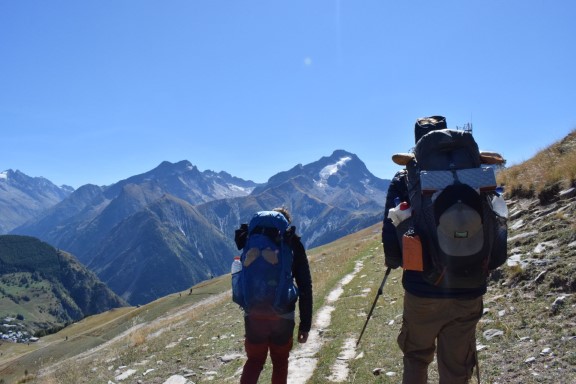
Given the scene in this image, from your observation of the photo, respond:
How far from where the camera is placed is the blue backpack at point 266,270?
6.29m

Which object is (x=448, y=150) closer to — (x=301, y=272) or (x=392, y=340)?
(x=301, y=272)

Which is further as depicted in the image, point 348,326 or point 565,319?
point 348,326

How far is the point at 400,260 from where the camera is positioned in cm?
530

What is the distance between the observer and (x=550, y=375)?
688 centimetres

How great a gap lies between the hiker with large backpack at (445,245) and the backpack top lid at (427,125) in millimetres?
516

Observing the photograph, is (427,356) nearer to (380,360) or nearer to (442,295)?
(442,295)

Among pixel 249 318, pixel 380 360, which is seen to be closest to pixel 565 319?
pixel 380 360

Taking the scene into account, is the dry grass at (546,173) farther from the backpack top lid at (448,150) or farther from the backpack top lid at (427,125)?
the backpack top lid at (448,150)

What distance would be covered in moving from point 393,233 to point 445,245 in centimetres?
73

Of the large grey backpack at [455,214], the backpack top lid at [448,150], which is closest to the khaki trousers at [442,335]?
the large grey backpack at [455,214]

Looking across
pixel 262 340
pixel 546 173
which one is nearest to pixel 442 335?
pixel 262 340

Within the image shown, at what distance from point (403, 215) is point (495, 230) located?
1.06 metres

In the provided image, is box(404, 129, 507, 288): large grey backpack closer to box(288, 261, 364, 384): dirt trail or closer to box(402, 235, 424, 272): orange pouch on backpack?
box(402, 235, 424, 272): orange pouch on backpack

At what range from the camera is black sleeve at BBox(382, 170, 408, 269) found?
5.33m
